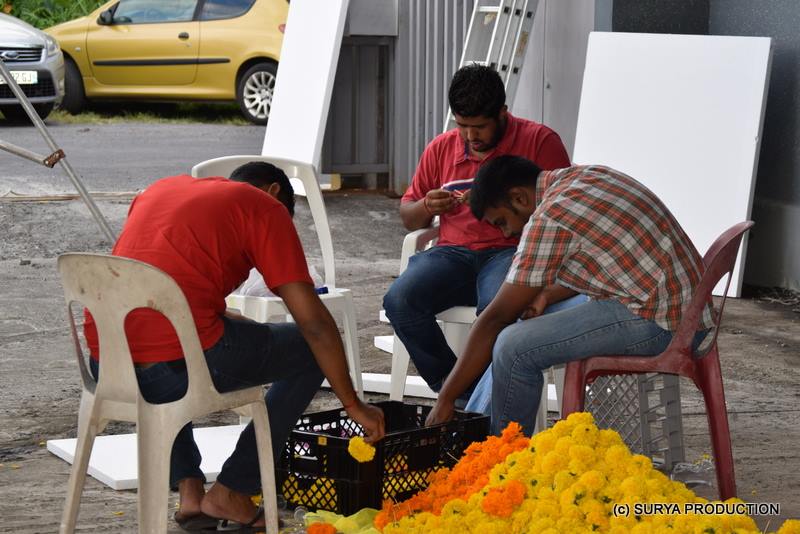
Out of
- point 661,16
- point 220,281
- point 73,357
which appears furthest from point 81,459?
point 661,16

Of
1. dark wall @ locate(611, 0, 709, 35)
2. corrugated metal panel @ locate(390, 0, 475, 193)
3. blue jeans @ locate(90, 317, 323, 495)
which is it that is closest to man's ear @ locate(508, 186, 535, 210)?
blue jeans @ locate(90, 317, 323, 495)

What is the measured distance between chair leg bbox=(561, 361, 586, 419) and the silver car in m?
9.50

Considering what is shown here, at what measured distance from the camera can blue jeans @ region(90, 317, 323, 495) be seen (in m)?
3.32

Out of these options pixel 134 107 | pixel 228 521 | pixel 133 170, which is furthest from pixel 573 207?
pixel 134 107

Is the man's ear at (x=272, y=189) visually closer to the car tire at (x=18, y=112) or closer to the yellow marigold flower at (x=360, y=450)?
the yellow marigold flower at (x=360, y=450)

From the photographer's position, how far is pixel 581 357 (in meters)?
3.67

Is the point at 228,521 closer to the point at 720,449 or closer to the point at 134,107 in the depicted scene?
the point at 720,449

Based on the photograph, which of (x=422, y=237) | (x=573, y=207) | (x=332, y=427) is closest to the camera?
(x=573, y=207)

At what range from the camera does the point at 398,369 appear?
4.80 meters

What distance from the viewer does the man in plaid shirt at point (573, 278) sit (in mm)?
3568

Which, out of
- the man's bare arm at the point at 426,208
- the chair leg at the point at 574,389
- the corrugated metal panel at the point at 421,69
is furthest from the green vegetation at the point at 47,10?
the chair leg at the point at 574,389

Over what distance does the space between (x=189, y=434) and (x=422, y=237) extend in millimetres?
1553

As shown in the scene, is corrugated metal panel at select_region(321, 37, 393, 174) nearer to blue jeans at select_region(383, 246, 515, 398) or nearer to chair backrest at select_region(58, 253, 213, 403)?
blue jeans at select_region(383, 246, 515, 398)

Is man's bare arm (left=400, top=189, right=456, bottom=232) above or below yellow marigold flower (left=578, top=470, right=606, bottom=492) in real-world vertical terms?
above
